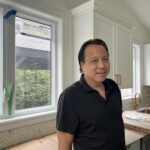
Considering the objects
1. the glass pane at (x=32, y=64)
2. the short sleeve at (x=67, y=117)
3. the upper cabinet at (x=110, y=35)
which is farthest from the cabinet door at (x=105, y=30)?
the short sleeve at (x=67, y=117)

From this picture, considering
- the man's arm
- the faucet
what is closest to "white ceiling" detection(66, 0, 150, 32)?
the faucet

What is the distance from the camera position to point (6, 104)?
66.0 inches

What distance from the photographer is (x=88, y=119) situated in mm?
1021

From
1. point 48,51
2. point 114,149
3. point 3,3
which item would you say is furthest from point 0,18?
point 114,149

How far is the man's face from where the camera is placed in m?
1.07

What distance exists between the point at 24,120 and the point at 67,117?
853 millimetres

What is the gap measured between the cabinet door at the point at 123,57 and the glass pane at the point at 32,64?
938mm

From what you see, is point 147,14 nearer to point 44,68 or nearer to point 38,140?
point 44,68

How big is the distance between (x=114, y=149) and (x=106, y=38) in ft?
4.74

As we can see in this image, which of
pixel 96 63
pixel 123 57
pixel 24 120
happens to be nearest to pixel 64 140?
pixel 96 63

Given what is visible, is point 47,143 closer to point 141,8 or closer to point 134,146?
point 134,146

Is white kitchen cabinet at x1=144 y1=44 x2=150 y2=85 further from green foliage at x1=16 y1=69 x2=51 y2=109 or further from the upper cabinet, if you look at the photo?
green foliage at x1=16 y1=69 x2=51 y2=109

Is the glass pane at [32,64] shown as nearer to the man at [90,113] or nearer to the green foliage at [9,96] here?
the green foliage at [9,96]

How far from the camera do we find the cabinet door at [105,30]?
6.68 feet
